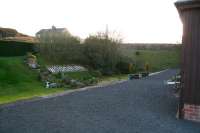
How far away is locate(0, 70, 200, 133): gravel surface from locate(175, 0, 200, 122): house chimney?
0.45m

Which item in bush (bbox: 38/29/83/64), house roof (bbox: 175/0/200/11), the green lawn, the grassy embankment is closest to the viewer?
house roof (bbox: 175/0/200/11)

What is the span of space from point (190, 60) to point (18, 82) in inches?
481

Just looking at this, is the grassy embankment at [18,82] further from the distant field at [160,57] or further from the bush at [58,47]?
the distant field at [160,57]

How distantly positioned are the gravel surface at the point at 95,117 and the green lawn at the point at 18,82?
366 cm

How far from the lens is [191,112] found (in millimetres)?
9008

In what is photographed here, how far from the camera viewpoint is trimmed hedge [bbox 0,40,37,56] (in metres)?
25.5

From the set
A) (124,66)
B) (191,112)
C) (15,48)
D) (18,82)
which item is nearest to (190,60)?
(191,112)

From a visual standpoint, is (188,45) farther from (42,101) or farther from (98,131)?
(42,101)

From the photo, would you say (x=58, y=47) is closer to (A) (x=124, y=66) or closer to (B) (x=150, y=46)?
(A) (x=124, y=66)

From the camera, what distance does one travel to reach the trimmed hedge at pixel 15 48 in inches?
1004

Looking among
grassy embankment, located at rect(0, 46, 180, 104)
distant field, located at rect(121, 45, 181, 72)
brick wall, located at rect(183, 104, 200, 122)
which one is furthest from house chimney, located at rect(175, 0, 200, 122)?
distant field, located at rect(121, 45, 181, 72)

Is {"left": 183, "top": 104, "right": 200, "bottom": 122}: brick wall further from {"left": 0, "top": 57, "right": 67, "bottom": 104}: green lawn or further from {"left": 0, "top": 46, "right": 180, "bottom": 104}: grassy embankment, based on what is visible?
{"left": 0, "top": 57, "right": 67, "bottom": 104}: green lawn

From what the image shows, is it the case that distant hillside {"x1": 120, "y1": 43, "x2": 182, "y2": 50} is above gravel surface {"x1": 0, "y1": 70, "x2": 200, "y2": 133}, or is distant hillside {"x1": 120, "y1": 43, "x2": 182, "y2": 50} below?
above

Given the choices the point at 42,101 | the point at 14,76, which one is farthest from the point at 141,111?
the point at 14,76
